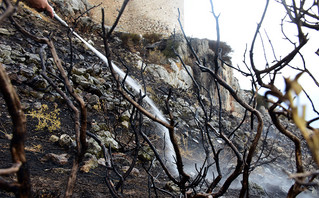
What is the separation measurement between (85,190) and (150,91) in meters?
4.24

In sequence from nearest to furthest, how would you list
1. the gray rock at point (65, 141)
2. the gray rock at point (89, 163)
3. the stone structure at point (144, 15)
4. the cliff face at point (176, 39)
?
the gray rock at point (89, 163) → the gray rock at point (65, 141) → the cliff face at point (176, 39) → the stone structure at point (144, 15)

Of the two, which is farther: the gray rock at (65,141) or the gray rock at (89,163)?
the gray rock at (65,141)

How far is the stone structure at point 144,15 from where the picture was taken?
13.2m

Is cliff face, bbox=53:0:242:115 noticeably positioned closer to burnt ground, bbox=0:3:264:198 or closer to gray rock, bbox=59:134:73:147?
burnt ground, bbox=0:3:264:198

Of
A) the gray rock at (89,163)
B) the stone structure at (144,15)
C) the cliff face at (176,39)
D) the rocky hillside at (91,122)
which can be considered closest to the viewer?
the rocky hillside at (91,122)

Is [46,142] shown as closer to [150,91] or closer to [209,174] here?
[209,174]

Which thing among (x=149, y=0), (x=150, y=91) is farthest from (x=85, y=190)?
(x=149, y=0)

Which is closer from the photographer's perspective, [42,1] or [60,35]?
[42,1]

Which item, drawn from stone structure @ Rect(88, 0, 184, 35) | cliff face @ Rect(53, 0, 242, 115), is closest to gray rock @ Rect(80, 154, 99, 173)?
cliff face @ Rect(53, 0, 242, 115)

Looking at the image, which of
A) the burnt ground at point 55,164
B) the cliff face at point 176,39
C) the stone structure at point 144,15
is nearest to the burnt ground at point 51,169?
the burnt ground at point 55,164

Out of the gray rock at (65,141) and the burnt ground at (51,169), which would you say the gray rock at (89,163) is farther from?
the gray rock at (65,141)

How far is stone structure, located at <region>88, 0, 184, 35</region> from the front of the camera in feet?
43.3

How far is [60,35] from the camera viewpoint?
5.50 meters

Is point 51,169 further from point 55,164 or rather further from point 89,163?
point 89,163
